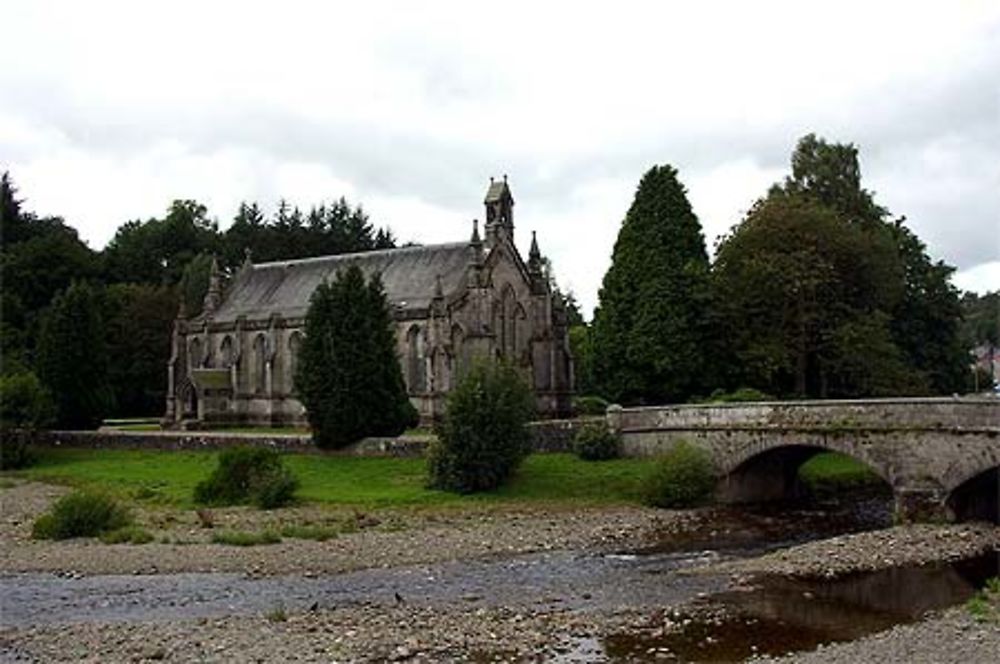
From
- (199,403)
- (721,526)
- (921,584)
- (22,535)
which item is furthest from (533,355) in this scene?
(921,584)

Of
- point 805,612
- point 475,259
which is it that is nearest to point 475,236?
point 475,259

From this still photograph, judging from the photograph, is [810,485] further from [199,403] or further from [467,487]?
[199,403]

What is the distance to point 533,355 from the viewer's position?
244 ft

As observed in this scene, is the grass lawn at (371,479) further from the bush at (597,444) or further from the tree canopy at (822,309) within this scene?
the tree canopy at (822,309)

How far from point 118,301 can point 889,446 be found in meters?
74.9

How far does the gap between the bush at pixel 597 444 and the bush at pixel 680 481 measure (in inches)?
202

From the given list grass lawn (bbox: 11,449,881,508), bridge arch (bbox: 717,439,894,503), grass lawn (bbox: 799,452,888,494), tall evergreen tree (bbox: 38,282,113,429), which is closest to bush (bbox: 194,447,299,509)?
grass lawn (bbox: 11,449,881,508)

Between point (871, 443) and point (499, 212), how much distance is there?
1426 inches

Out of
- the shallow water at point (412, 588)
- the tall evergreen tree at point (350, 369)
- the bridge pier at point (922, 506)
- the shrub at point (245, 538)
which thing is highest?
the tall evergreen tree at point (350, 369)

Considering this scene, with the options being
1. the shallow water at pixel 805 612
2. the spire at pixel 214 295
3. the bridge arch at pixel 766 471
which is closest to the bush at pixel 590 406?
the bridge arch at pixel 766 471

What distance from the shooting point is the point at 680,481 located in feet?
157

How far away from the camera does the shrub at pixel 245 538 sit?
41312 mm

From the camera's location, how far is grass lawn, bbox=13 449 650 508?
163 feet

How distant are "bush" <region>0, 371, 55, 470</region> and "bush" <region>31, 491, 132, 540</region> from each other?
24.6 m
